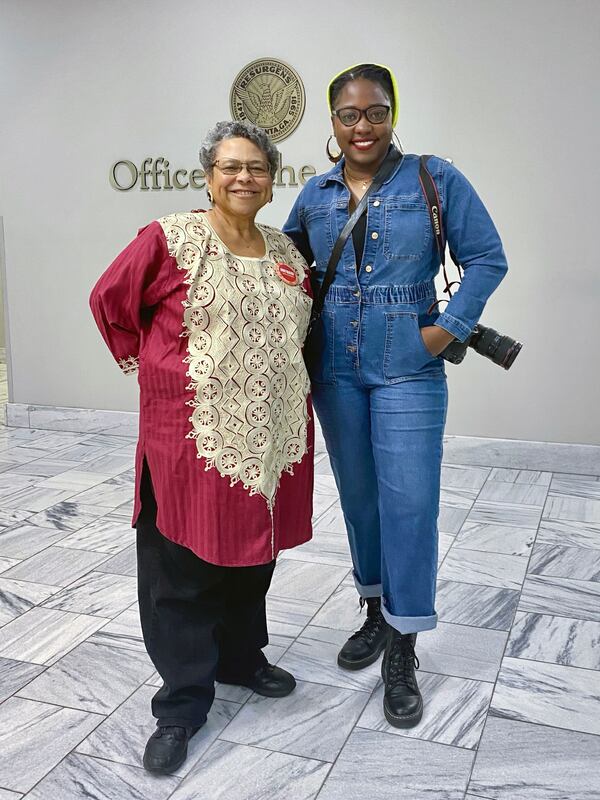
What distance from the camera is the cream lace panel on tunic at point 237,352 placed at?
70.9 inches

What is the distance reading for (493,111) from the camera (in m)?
4.24

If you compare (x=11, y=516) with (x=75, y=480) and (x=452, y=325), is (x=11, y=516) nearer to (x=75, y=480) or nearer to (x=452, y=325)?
(x=75, y=480)

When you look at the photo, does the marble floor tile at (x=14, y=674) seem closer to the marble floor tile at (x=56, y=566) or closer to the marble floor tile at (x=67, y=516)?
the marble floor tile at (x=56, y=566)

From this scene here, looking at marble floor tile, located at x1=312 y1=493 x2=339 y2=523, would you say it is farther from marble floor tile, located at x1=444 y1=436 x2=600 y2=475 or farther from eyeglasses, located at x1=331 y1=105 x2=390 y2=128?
eyeglasses, located at x1=331 y1=105 x2=390 y2=128

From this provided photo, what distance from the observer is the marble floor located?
1896 millimetres

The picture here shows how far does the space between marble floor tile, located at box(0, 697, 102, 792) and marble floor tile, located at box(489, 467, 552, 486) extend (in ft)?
8.75

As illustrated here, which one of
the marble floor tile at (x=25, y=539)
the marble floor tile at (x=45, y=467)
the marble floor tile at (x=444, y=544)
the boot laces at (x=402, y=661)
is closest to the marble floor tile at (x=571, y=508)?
the marble floor tile at (x=444, y=544)

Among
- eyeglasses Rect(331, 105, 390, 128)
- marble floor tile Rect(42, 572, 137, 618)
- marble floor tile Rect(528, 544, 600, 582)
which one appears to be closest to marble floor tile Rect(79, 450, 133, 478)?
marble floor tile Rect(42, 572, 137, 618)

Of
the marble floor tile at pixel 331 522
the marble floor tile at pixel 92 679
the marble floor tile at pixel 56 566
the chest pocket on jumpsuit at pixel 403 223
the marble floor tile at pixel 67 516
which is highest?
the chest pocket on jumpsuit at pixel 403 223

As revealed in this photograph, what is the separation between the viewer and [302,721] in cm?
212

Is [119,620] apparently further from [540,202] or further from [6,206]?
[6,206]

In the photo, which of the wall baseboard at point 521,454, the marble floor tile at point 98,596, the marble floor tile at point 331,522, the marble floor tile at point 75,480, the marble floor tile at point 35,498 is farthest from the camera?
the wall baseboard at point 521,454

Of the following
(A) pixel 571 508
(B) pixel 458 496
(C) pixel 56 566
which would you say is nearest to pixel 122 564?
(C) pixel 56 566

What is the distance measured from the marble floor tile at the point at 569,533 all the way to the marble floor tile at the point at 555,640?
0.71m
